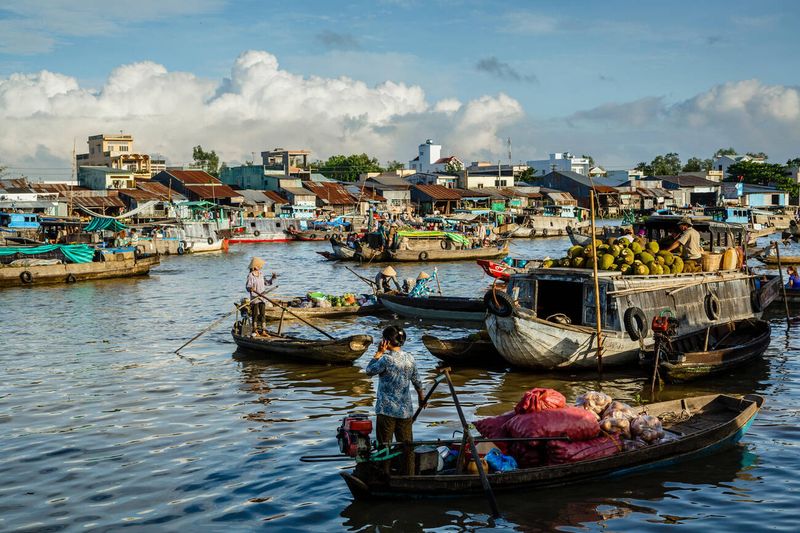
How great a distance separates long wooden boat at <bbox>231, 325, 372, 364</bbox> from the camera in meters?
15.5

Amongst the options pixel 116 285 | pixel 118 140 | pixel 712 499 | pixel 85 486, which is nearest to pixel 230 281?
pixel 116 285

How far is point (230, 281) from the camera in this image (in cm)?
3516

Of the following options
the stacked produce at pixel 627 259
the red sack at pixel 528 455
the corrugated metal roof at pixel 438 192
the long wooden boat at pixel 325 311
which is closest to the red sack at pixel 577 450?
the red sack at pixel 528 455

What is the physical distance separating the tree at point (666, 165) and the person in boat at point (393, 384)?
113 meters

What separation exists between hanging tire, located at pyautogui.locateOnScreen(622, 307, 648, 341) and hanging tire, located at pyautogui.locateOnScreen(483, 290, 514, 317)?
223 centimetres

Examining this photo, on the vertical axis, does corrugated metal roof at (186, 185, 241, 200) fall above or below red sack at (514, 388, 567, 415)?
above

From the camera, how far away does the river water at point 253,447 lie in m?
8.63

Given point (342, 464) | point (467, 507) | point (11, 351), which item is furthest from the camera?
point (11, 351)

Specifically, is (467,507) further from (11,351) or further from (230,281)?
(230,281)

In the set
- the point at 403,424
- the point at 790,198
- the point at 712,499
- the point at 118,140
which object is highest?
the point at 118,140

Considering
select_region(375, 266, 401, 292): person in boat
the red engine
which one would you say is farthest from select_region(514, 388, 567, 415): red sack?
select_region(375, 266, 401, 292): person in boat

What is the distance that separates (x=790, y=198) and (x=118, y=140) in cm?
7571

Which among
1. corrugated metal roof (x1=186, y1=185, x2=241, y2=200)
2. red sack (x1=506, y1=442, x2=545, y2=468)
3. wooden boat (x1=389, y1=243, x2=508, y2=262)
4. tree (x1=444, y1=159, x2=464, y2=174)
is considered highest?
tree (x1=444, y1=159, x2=464, y2=174)

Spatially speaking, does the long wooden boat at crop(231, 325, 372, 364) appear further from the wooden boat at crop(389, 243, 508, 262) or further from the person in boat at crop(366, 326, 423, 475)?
the wooden boat at crop(389, 243, 508, 262)
